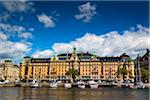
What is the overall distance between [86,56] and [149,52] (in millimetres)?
39311

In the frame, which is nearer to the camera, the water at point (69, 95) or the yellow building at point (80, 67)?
the water at point (69, 95)

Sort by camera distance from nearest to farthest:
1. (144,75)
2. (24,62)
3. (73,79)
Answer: (144,75), (73,79), (24,62)

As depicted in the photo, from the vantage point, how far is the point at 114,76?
16862cm

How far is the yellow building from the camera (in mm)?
171375

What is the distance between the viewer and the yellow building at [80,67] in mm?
171375

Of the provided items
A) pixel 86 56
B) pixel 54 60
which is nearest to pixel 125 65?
pixel 86 56

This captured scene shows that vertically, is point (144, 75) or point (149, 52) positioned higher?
point (149, 52)

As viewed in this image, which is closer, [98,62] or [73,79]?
[73,79]

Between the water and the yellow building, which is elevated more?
the yellow building

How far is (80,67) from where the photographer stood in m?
174

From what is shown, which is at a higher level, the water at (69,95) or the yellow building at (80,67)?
the yellow building at (80,67)

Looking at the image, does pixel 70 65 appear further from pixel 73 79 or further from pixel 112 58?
pixel 112 58

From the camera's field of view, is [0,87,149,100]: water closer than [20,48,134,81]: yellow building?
Yes

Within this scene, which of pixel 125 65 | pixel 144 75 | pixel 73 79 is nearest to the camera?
pixel 144 75
